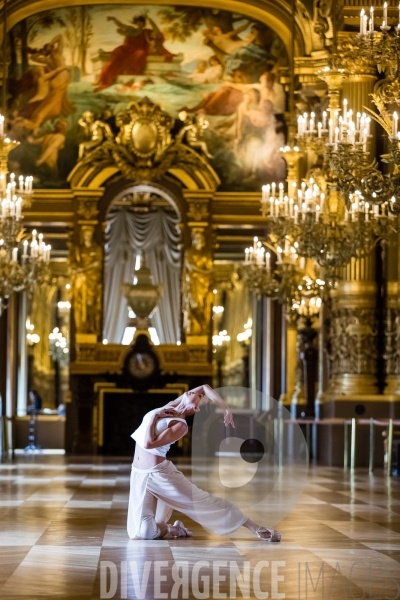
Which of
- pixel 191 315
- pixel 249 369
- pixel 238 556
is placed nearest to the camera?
pixel 238 556

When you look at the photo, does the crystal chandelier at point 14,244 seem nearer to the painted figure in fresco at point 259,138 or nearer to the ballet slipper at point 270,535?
the painted figure in fresco at point 259,138

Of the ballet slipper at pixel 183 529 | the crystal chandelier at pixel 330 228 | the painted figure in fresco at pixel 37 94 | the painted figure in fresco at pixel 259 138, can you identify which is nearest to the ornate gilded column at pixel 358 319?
the crystal chandelier at pixel 330 228

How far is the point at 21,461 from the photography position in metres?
26.9

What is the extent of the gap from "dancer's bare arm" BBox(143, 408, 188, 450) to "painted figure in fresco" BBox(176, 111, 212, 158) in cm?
2178

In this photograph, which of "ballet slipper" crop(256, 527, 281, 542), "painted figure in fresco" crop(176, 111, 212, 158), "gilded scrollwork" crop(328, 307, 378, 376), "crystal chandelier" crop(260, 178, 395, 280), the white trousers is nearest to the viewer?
"ballet slipper" crop(256, 527, 281, 542)

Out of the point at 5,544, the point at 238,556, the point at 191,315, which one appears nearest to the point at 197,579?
the point at 238,556

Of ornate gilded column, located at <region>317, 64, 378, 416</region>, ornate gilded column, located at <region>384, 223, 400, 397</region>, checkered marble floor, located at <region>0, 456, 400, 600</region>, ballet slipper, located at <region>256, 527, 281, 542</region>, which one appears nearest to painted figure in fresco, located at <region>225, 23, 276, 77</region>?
ornate gilded column, located at <region>317, 64, 378, 416</region>

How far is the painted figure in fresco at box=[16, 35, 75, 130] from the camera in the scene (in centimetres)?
3241

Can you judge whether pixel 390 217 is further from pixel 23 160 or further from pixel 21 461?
pixel 23 160

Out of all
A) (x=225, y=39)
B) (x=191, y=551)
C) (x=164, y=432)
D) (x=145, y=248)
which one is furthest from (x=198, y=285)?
(x=191, y=551)

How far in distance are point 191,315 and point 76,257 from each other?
3399 millimetres

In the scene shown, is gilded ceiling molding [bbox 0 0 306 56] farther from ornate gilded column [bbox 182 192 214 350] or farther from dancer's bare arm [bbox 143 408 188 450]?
dancer's bare arm [bbox 143 408 188 450]

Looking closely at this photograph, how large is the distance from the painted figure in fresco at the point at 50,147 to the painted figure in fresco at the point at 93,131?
1.96 feet

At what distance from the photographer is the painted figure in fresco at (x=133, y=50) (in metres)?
32.5
